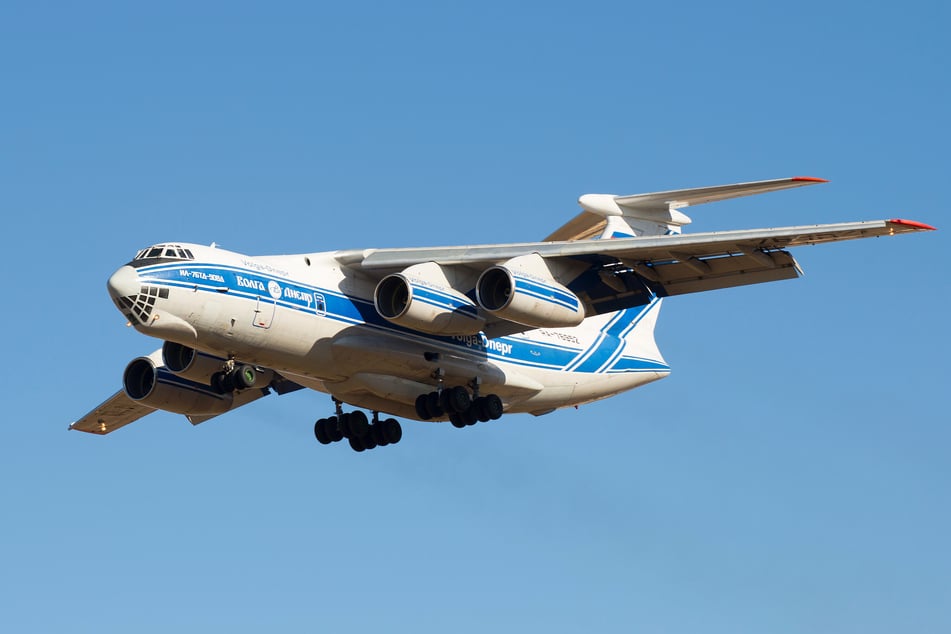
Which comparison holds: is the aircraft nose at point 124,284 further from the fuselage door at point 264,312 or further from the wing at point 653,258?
the wing at point 653,258

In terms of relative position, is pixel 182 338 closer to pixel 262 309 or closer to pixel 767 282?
pixel 262 309

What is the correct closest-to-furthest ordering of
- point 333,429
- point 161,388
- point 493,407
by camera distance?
point 493,407 → point 161,388 → point 333,429

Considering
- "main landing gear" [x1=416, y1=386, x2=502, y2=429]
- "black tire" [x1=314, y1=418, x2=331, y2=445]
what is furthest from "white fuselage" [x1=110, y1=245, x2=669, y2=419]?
"black tire" [x1=314, y1=418, x2=331, y2=445]

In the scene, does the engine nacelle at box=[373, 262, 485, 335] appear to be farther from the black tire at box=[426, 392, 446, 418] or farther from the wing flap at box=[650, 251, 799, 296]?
the wing flap at box=[650, 251, 799, 296]

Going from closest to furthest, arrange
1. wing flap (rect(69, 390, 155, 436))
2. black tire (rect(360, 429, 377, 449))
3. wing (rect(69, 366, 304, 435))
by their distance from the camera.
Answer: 1. black tire (rect(360, 429, 377, 449))
2. wing (rect(69, 366, 304, 435))
3. wing flap (rect(69, 390, 155, 436))

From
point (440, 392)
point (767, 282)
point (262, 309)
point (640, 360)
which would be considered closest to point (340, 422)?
point (440, 392)

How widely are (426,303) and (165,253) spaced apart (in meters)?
2.69

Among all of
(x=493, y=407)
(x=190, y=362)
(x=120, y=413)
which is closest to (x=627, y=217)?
(x=493, y=407)

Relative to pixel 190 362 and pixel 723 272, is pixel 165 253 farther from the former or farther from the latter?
pixel 723 272

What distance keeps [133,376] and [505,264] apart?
469 centimetres

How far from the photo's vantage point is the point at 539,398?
19.1m

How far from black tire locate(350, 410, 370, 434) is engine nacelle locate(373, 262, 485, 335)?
5.83 ft

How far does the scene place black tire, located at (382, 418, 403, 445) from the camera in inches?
737

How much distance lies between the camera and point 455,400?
59.0 ft
